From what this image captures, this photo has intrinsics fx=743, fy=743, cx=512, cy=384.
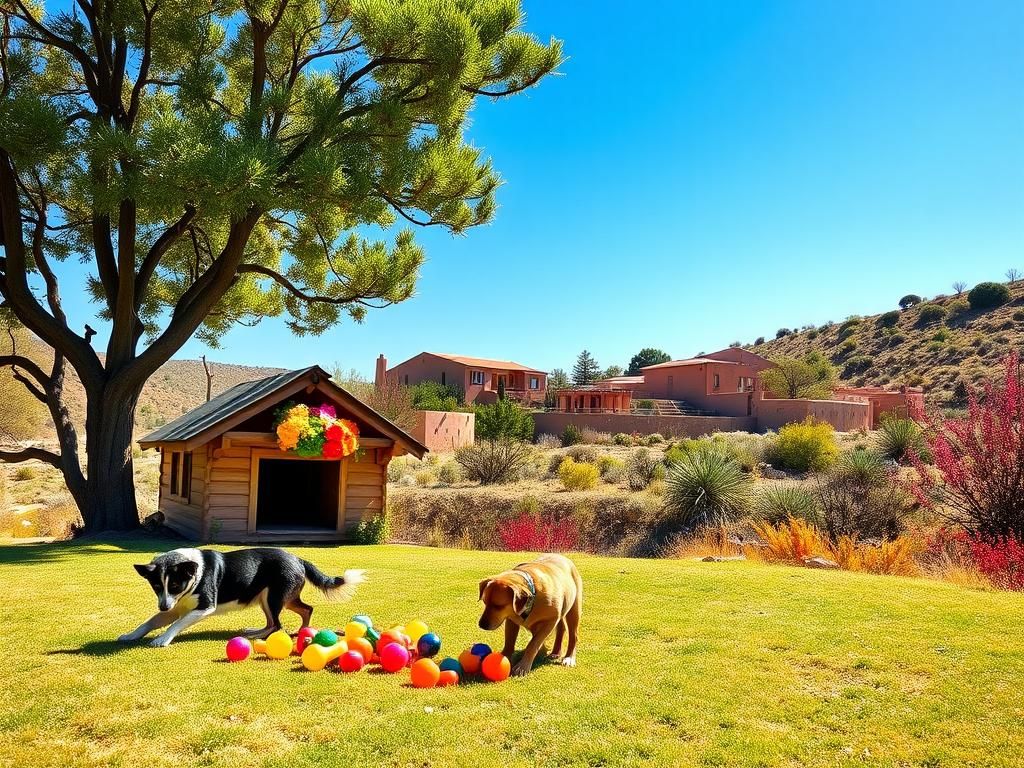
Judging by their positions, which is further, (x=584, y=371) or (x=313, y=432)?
(x=584, y=371)

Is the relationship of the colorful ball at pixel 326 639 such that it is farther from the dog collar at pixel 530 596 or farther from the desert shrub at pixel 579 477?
the desert shrub at pixel 579 477

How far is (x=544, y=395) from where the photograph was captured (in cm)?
6544

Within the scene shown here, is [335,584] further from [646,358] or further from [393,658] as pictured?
[646,358]

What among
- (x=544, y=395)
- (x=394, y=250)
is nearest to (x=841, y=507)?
(x=394, y=250)

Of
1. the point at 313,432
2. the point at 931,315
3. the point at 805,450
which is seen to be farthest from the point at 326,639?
the point at 931,315

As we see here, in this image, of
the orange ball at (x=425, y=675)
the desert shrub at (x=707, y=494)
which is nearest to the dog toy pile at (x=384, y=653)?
the orange ball at (x=425, y=675)

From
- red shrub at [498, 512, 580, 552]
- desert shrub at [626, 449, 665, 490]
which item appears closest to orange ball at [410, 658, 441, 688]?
red shrub at [498, 512, 580, 552]

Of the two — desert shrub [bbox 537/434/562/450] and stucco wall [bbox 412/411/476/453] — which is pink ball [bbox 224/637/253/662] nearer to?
stucco wall [bbox 412/411/476/453]

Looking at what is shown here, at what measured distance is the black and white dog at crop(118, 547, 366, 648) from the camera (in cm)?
588

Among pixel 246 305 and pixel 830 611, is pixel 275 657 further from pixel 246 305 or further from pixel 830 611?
pixel 246 305

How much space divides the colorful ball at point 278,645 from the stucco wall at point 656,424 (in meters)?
37.3

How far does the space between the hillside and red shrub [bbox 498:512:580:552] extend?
33.0 meters

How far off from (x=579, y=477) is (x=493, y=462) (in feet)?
11.8

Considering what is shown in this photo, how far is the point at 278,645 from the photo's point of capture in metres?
5.91
